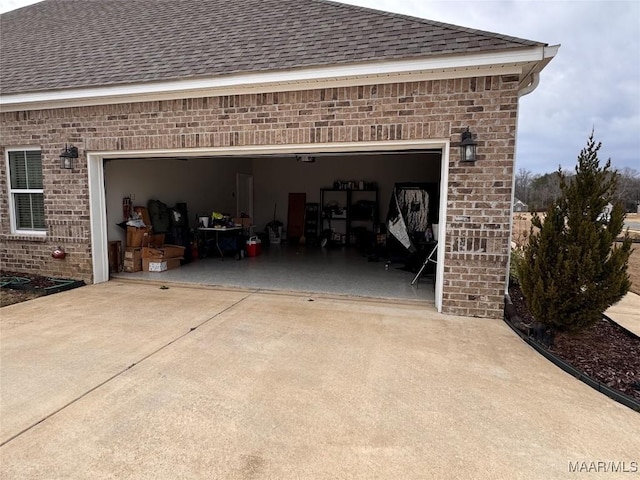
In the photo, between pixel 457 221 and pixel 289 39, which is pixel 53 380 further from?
pixel 289 39

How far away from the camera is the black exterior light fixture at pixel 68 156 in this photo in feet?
20.0

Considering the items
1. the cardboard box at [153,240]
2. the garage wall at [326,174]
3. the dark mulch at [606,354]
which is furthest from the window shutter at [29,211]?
the dark mulch at [606,354]

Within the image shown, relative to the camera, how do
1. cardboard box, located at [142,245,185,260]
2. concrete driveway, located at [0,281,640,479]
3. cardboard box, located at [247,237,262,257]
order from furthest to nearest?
1. cardboard box, located at [247,237,262,257]
2. cardboard box, located at [142,245,185,260]
3. concrete driveway, located at [0,281,640,479]

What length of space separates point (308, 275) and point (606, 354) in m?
4.66

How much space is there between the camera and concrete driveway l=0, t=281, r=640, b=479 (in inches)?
83.4

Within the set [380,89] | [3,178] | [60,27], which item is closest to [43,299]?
[3,178]

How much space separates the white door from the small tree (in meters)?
10.1

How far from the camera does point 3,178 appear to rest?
677 cm

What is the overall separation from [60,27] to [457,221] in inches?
371

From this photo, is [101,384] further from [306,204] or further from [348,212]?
[306,204]

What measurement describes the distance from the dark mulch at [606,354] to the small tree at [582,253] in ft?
0.88

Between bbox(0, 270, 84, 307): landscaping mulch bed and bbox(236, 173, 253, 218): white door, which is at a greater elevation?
bbox(236, 173, 253, 218): white door

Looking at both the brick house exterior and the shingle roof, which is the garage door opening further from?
the shingle roof

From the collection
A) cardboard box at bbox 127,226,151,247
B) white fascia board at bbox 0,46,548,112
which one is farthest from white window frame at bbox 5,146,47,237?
cardboard box at bbox 127,226,151,247
